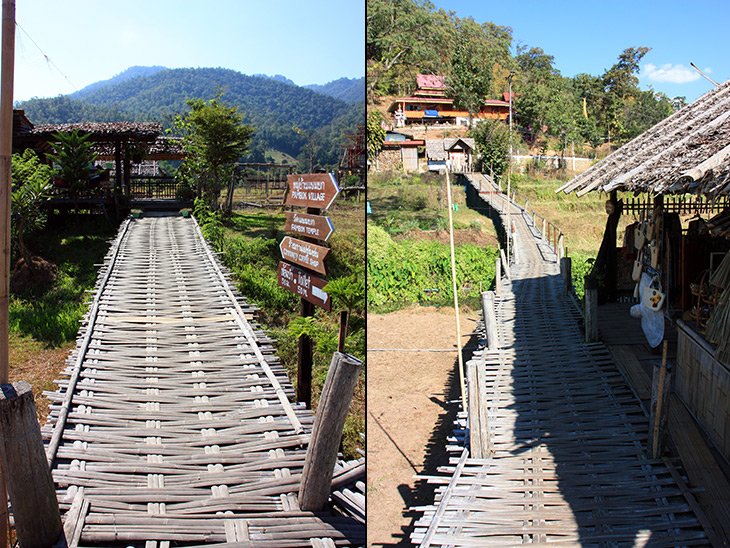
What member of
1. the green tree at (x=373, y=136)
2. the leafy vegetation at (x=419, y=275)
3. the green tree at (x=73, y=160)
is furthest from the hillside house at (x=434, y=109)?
the green tree at (x=73, y=160)

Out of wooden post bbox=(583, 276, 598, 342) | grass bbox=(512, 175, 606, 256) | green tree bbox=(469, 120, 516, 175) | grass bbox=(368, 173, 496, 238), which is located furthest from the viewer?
green tree bbox=(469, 120, 516, 175)

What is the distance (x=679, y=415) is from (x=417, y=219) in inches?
694

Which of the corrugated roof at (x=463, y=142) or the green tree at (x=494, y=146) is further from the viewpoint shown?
the corrugated roof at (x=463, y=142)

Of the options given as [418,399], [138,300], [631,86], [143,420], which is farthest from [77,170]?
[631,86]

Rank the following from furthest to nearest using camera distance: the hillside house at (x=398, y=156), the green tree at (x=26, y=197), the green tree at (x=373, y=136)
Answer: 1. the hillside house at (x=398, y=156)
2. the green tree at (x=373, y=136)
3. the green tree at (x=26, y=197)

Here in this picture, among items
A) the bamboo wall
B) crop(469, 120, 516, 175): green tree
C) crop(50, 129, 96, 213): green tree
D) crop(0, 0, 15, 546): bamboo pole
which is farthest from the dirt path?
crop(469, 120, 516, 175): green tree

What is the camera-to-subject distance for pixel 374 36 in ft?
110

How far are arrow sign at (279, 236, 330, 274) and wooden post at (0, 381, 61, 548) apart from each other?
2366 mm

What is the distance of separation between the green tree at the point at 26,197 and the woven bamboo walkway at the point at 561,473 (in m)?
8.28

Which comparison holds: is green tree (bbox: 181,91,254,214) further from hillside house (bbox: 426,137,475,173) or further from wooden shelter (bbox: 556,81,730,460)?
hillside house (bbox: 426,137,475,173)

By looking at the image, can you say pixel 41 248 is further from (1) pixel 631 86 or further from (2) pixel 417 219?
(1) pixel 631 86

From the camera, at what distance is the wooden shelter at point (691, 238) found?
414cm

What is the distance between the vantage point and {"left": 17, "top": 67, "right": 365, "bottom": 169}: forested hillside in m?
48.5

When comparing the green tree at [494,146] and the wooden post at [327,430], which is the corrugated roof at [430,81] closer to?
the green tree at [494,146]
